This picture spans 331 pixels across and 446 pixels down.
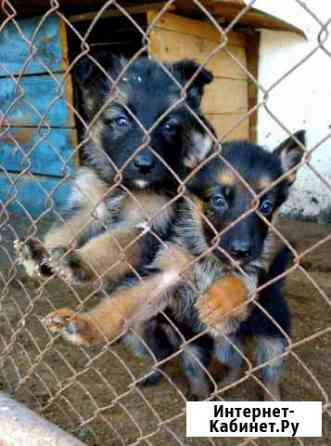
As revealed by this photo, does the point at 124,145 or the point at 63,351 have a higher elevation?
the point at 124,145

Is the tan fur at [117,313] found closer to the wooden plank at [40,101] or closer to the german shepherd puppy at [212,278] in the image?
the german shepherd puppy at [212,278]

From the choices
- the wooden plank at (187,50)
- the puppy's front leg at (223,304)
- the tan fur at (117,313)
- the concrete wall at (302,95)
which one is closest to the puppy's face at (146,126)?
the tan fur at (117,313)

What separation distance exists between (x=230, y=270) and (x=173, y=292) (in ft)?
1.17

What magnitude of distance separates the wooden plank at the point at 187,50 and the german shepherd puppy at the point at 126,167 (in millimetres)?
1439

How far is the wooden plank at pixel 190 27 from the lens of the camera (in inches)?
179

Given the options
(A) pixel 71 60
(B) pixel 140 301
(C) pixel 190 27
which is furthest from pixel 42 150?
(B) pixel 140 301

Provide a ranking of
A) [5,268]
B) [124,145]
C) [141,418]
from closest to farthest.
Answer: [141,418]
[124,145]
[5,268]

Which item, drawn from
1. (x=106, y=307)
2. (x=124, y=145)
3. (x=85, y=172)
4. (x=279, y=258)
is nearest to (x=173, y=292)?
(x=106, y=307)

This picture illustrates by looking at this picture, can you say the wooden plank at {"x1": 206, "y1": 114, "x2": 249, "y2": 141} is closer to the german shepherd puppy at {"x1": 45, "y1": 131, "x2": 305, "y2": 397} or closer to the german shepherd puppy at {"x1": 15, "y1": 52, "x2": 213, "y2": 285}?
the german shepherd puppy at {"x1": 15, "y1": 52, "x2": 213, "y2": 285}

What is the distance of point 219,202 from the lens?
2.36m

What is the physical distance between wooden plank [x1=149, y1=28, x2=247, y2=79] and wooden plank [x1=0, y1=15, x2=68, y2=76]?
2.89ft

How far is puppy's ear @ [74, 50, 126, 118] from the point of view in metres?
2.97

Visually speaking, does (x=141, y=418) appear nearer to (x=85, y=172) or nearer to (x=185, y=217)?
(x=185, y=217)

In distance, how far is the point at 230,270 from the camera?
8.05 ft
